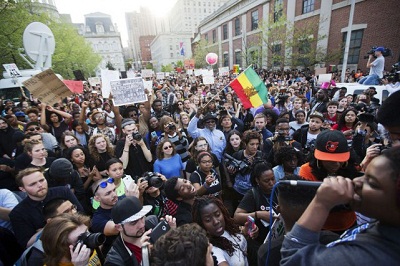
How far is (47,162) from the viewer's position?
3623 millimetres

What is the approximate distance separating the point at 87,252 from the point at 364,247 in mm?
1722

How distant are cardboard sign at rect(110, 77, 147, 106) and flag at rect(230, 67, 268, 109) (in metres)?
2.57

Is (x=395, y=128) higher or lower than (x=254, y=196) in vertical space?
higher

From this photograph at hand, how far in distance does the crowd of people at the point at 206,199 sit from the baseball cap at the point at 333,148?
1 cm

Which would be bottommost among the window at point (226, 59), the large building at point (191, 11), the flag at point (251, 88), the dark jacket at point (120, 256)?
the dark jacket at point (120, 256)

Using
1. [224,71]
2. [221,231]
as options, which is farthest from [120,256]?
[224,71]

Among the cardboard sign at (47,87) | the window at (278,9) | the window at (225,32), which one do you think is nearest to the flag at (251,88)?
the cardboard sign at (47,87)

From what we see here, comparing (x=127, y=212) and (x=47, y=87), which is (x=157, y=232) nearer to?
(x=127, y=212)

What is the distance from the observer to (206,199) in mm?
2189

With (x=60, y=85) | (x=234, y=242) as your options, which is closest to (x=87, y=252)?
(x=234, y=242)

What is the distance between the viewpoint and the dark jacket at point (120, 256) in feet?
5.79

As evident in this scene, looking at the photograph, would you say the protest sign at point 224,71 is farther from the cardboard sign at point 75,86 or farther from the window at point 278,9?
the window at point 278,9

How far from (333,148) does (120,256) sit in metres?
2.23

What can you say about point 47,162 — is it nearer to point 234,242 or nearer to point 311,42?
point 234,242
